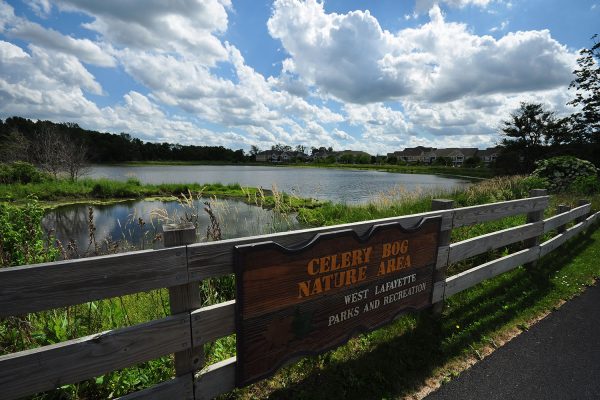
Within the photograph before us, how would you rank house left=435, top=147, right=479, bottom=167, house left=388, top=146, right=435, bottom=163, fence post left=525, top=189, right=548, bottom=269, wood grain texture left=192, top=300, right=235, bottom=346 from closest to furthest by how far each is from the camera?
wood grain texture left=192, top=300, right=235, bottom=346, fence post left=525, top=189, right=548, bottom=269, house left=435, top=147, right=479, bottom=167, house left=388, top=146, right=435, bottom=163

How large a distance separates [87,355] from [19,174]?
29.9m

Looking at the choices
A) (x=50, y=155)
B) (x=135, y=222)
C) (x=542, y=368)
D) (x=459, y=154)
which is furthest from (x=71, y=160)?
(x=459, y=154)

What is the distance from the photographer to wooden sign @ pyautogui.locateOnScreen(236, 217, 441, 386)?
225cm

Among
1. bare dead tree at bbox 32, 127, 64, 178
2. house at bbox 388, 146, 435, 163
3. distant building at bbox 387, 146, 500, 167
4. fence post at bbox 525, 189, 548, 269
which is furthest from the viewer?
house at bbox 388, 146, 435, 163

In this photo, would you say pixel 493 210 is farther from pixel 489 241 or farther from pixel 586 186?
pixel 586 186

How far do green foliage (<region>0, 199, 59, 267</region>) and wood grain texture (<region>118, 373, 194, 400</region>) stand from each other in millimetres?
2528

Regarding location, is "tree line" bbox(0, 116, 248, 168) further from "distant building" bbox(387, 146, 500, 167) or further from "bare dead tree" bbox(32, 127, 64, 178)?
"distant building" bbox(387, 146, 500, 167)

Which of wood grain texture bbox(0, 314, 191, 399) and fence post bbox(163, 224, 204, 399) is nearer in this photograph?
wood grain texture bbox(0, 314, 191, 399)

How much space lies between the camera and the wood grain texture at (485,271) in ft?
13.5

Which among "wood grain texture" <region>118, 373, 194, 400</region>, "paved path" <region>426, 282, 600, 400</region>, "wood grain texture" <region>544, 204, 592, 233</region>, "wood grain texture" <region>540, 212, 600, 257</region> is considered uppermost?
"wood grain texture" <region>544, 204, 592, 233</region>

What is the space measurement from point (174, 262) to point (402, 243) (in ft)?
7.05

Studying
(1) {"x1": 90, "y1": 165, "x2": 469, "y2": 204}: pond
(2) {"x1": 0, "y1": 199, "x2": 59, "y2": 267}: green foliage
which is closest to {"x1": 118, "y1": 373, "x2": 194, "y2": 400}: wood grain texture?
(2) {"x1": 0, "y1": 199, "x2": 59, "y2": 267}: green foliage

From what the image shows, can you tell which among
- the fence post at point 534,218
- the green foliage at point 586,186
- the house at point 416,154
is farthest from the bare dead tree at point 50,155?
the house at point 416,154

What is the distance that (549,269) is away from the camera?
588 centimetres
